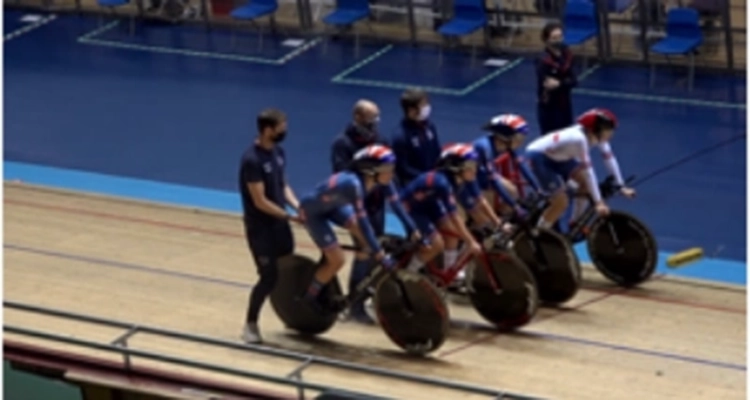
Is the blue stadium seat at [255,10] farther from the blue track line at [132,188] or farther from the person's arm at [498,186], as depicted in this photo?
the person's arm at [498,186]

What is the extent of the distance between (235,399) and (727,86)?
9458 mm

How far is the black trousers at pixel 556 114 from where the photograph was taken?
15.4m

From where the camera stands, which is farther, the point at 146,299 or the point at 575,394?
the point at 146,299

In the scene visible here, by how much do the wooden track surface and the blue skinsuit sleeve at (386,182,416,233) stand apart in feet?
2.87

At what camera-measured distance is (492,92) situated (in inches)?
754

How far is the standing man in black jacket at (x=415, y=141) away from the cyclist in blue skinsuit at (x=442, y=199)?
49 centimetres

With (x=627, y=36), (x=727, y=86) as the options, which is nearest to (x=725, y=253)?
(x=727, y=86)

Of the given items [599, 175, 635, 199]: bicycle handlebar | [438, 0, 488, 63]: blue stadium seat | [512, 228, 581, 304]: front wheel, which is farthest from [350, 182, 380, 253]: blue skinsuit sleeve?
[438, 0, 488, 63]: blue stadium seat

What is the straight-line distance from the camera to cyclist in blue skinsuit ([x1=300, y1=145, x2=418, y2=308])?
36.6 feet

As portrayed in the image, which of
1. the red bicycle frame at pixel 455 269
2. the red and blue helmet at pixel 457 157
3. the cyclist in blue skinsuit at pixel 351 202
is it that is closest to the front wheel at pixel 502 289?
the red bicycle frame at pixel 455 269

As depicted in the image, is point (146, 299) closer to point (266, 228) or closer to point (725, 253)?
point (266, 228)

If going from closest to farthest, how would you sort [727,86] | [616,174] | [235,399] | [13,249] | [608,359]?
A: [235,399], [608,359], [616,174], [13,249], [727,86]

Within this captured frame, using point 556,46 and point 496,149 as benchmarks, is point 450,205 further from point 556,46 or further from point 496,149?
point 556,46

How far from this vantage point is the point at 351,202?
11.2 metres
